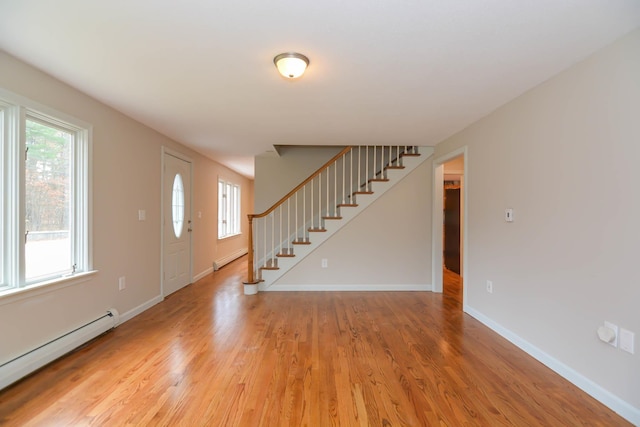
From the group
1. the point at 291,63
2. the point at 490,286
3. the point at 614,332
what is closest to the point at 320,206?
the point at 490,286

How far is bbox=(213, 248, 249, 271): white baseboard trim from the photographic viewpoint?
6.12 metres

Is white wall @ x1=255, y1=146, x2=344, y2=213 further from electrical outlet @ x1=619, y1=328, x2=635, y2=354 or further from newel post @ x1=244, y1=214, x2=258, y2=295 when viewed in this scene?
electrical outlet @ x1=619, y1=328, x2=635, y2=354

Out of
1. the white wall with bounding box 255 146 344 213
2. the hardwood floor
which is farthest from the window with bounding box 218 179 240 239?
the hardwood floor

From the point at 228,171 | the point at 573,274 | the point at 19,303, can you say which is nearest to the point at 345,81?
the point at 573,274

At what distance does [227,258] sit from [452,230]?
5104mm

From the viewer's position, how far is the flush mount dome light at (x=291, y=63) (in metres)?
1.95

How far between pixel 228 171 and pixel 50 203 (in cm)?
461

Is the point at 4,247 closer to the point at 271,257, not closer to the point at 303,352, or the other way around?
the point at 303,352

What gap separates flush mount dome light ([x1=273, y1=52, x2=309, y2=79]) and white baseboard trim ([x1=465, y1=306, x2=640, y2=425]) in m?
2.90

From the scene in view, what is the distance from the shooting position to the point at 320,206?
489 cm

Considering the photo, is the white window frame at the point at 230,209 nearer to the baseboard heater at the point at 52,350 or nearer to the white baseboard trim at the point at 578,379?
the baseboard heater at the point at 52,350

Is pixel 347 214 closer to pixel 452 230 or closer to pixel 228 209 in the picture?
pixel 452 230

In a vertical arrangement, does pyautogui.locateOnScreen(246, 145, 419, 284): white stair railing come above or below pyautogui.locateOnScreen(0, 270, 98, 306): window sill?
above

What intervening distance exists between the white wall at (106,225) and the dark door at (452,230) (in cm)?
525
